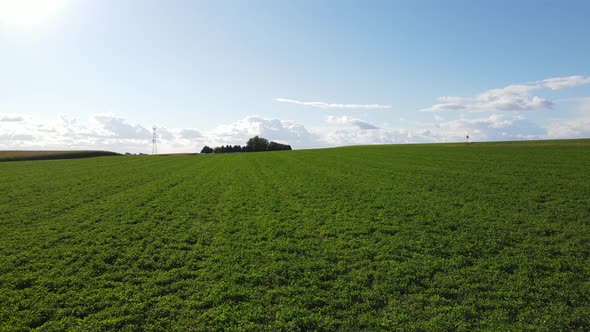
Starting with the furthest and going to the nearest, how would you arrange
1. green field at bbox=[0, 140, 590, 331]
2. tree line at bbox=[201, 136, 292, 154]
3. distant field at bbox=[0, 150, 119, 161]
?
tree line at bbox=[201, 136, 292, 154]
distant field at bbox=[0, 150, 119, 161]
green field at bbox=[0, 140, 590, 331]

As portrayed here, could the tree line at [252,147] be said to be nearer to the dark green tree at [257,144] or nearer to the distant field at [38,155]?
the dark green tree at [257,144]

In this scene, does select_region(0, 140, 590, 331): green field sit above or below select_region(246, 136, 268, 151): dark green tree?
below

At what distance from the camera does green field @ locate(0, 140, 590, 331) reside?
9633mm

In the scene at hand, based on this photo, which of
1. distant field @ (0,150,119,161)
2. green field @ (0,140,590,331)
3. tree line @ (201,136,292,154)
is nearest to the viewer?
green field @ (0,140,590,331)

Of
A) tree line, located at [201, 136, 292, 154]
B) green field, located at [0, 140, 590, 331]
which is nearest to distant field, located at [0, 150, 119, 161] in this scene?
tree line, located at [201, 136, 292, 154]

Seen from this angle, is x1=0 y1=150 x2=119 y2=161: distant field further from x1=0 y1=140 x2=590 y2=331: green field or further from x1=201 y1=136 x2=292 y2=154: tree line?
x1=0 y1=140 x2=590 y2=331: green field

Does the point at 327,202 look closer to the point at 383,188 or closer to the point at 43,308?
the point at 383,188

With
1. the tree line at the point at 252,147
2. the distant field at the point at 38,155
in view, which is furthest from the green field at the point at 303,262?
the tree line at the point at 252,147

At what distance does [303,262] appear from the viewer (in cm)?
1345

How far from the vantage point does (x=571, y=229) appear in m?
16.2

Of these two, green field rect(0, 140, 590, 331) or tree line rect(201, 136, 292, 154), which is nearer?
green field rect(0, 140, 590, 331)

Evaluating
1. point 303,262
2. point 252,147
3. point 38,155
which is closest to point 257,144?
point 252,147

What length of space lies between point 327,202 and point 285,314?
14.9m

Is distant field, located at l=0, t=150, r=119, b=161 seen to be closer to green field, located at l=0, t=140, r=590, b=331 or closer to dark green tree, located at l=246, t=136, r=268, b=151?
dark green tree, located at l=246, t=136, r=268, b=151
